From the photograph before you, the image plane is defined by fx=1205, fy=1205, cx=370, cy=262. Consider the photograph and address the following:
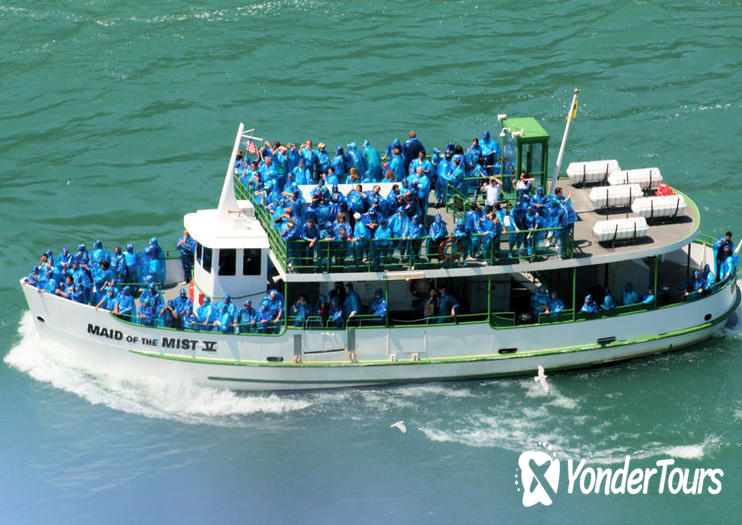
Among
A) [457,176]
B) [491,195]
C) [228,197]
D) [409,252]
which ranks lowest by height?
[409,252]

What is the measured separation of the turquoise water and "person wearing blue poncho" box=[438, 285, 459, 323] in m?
1.55

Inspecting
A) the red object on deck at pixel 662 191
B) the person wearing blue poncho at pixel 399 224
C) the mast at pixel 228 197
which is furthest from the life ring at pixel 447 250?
the red object on deck at pixel 662 191

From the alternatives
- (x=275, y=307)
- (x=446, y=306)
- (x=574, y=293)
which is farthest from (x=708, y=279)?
(x=275, y=307)

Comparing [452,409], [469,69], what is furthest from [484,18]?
[452,409]

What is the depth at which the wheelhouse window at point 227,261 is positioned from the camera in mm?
25781

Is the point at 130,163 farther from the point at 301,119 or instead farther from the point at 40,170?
the point at 301,119

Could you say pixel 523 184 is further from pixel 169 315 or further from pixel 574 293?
pixel 169 315

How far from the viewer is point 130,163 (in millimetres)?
37250

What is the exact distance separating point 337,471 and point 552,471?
426 centimetres

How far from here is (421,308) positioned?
1039 inches

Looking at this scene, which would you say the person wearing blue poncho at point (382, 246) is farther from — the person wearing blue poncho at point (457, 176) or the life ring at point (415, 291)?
the person wearing blue poncho at point (457, 176)

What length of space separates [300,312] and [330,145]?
1264 centimetres

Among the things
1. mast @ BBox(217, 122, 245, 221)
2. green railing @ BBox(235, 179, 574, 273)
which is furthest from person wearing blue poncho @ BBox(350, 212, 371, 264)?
mast @ BBox(217, 122, 245, 221)

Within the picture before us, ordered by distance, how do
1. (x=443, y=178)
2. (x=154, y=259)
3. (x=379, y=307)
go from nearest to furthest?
(x=379, y=307), (x=443, y=178), (x=154, y=259)
